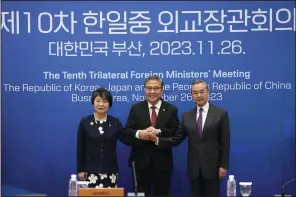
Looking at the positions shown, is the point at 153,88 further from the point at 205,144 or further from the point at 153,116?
the point at 205,144

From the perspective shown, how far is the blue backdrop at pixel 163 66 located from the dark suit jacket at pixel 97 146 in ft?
2.17

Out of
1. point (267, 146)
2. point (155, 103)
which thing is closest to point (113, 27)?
point (155, 103)

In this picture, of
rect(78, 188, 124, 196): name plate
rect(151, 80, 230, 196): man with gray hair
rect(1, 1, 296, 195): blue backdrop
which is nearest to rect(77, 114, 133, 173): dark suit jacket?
rect(151, 80, 230, 196): man with gray hair

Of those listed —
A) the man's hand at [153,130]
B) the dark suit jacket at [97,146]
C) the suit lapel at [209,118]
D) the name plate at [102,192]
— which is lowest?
the name plate at [102,192]

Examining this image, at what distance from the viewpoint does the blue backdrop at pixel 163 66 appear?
5.10 metres

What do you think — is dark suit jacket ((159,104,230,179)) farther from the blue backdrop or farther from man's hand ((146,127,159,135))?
the blue backdrop

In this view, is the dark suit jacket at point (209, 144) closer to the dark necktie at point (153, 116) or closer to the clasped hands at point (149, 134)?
the clasped hands at point (149, 134)

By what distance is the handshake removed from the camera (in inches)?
175

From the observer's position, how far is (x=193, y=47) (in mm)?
5125

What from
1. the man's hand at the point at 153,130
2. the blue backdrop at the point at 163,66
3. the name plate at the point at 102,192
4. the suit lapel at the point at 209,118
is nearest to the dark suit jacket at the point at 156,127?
the man's hand at the point at 153,130

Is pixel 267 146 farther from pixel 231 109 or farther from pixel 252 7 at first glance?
pixel 252 7

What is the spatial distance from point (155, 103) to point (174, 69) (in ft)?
2.07

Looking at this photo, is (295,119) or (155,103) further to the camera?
(295,119)

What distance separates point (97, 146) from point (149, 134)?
0.48 metres
